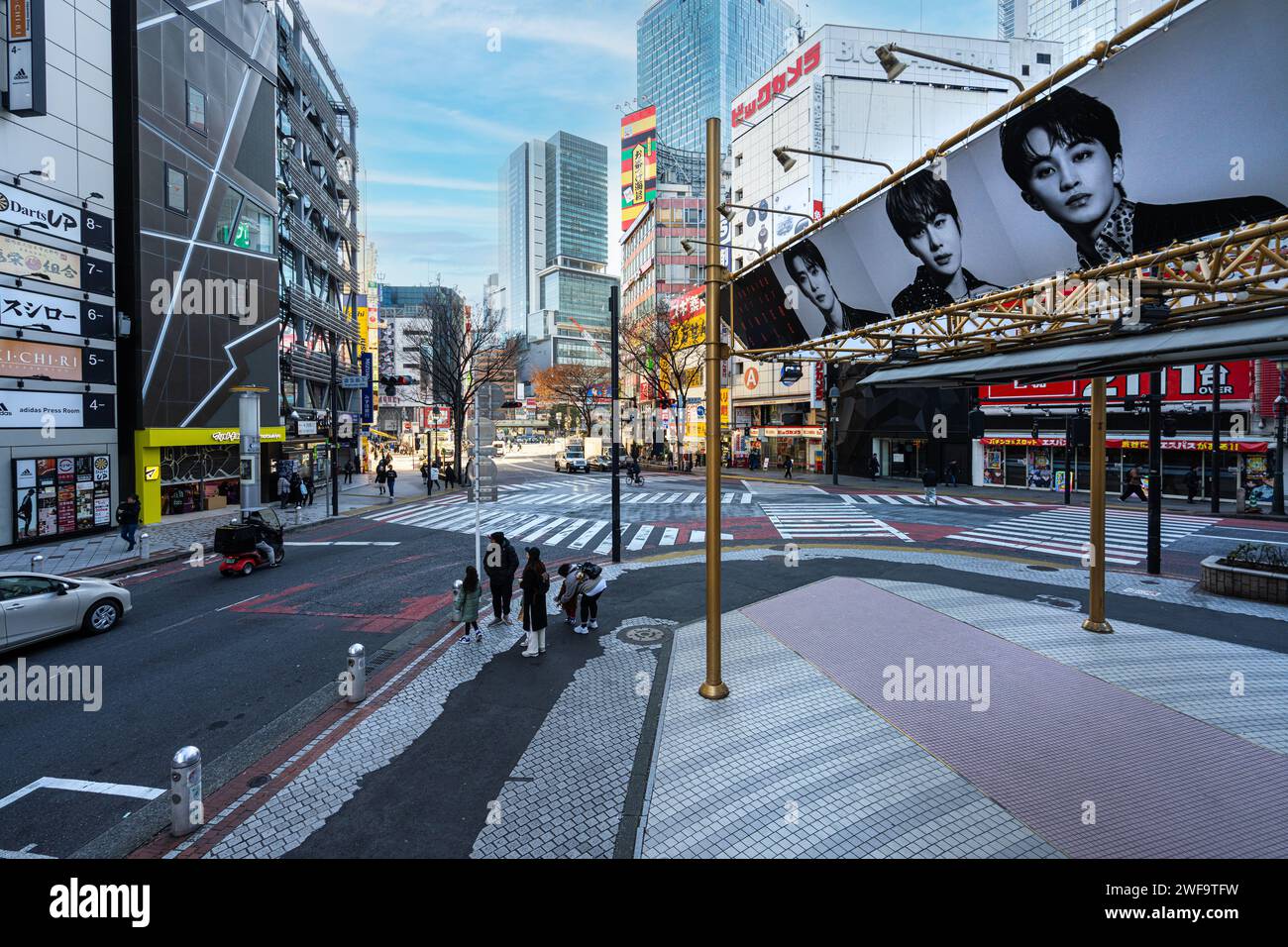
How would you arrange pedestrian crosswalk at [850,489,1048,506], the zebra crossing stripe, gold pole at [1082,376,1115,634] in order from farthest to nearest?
pedestrian crosswalk at [850,489,1048,506] < the zebra crossing stripe < gold pole at [1082,376,1115,634]

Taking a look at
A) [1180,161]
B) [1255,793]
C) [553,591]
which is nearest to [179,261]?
[553,591]

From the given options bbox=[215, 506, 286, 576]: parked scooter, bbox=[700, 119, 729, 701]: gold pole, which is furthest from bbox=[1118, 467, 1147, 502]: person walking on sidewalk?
bbox=[215, 506, 286, 576]: parked scooter

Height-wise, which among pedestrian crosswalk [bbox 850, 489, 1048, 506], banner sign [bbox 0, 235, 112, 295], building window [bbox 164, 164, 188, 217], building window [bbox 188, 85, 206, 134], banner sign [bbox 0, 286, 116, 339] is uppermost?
building window [bbox 188, 85, 206, 134]

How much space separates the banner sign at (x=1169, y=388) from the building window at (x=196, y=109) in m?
36.8

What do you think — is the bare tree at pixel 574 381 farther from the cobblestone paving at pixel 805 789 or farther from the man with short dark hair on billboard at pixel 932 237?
the cobblestone paving at pixel 805 789

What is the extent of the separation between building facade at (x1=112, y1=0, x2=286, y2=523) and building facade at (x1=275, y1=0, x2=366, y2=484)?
3.03 meters

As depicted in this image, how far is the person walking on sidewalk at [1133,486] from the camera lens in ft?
93.2

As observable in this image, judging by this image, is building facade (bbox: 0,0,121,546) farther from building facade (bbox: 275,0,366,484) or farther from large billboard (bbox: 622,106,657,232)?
large billboard (bbox: 622,106,657,232)

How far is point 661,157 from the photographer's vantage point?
4033 inches

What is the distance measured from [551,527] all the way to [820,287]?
1633 cm

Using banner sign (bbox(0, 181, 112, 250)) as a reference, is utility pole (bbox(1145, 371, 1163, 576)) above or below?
below

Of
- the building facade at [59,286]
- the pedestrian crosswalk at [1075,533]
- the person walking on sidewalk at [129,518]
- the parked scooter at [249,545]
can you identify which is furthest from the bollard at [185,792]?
the building facade at [59,286]

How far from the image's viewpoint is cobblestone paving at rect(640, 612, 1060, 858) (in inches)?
210

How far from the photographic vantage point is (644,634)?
451 inches
